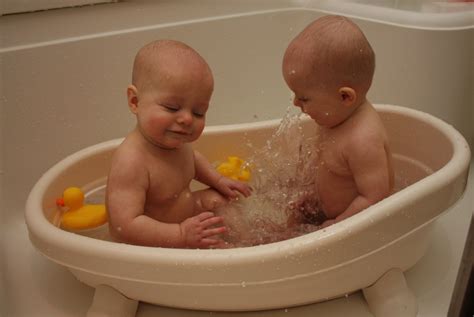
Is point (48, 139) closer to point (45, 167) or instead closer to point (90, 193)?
point (45, 167)

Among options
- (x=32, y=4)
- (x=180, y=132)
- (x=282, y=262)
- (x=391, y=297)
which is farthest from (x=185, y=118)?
(x=32, y=4)

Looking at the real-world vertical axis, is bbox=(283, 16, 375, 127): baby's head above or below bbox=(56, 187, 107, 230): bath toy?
above

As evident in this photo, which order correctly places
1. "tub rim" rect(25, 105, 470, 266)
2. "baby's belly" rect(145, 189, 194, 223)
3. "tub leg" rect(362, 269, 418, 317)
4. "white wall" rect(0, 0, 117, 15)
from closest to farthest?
"tub rim" rect(25, 105, 470, 266), "tub leg" rect(362, 269, 418, 317), "baby's belly" rect(145, 189, 194, 223), "white wall" rect(0, 0, 117, 15)

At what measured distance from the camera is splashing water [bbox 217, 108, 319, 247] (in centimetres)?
101

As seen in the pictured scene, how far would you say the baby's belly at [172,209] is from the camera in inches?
37.7

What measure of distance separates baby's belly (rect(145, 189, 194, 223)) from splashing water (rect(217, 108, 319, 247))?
79 mm

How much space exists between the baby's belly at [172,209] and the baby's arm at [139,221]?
0.04 m

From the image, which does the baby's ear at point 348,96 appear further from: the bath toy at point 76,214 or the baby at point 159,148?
the bath toy at point 76,214

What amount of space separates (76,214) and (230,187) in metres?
0.30

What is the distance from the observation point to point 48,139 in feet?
3.99

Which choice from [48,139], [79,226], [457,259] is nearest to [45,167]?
[48,139]

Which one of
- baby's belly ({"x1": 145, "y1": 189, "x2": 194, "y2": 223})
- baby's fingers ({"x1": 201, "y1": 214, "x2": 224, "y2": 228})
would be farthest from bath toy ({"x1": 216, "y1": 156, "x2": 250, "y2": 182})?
baby's fingers ({"x1": 201, "y1": 214, "x2": 224, "y2": 228})

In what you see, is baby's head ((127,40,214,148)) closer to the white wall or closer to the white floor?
the white floor

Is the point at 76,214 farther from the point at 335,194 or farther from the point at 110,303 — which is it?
the point at 335,194
